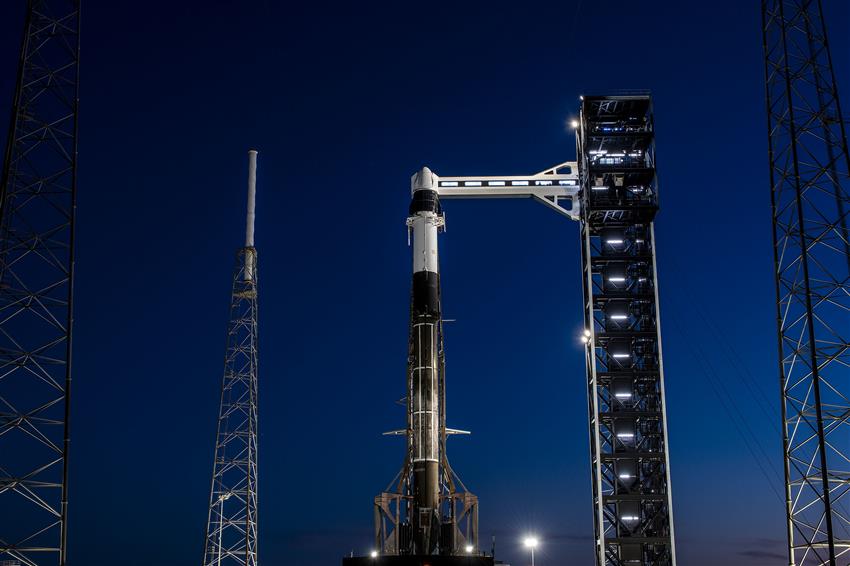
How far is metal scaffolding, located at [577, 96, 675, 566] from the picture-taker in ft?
182

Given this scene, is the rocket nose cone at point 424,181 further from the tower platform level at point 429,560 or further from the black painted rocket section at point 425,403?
the tower platform level at point 429,560

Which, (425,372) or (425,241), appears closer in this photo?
(425,372)

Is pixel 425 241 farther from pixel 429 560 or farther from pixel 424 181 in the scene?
pixel 429 560

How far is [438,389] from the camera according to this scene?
57781mm

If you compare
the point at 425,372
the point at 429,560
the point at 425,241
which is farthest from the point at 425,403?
the point at 425,241

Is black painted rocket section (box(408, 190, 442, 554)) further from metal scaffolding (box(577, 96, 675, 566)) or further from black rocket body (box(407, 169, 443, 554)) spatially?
metal scaffolding (box(577, 96, 675, 566))

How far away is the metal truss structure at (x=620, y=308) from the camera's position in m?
55.5

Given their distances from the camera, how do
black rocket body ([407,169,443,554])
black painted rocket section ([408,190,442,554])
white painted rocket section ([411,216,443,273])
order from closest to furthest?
black painted rocket section ([408,190,442,554]), black rocket body ([407,169,443,554]), white painted rocket section ([411,216,443,273])

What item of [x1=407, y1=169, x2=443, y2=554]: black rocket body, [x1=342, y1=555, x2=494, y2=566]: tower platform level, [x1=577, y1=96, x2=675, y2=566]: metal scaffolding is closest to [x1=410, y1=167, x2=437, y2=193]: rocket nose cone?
[x1=407, y1=169, x2=443, y2=554]: black rocket body

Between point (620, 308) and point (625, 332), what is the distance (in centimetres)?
185

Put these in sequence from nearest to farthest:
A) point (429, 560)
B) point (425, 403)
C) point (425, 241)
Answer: point (429, 560)
point (425, 403)
point (425, 241)

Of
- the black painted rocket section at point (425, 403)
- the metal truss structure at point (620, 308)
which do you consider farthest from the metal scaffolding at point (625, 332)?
the black painted rocket section at point (425, 403)

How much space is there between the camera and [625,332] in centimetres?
5775

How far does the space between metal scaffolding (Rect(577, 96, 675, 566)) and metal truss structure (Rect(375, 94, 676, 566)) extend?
0.20 feet
